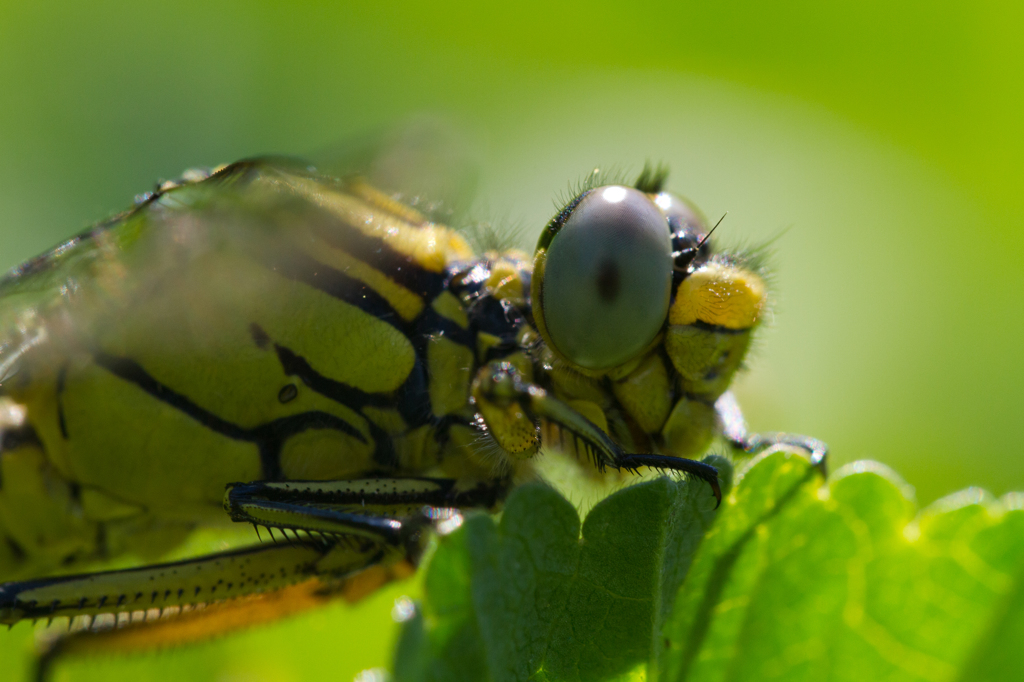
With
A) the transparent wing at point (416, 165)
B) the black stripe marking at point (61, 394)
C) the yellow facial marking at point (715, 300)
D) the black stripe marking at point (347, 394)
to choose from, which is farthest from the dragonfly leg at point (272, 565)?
the transparent wing at point (416, 165)

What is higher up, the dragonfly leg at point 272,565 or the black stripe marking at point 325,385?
the black stripe marking at point 325,385

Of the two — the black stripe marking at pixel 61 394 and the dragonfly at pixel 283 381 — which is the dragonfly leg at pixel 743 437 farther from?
the black stripe marking at pixel 61 394

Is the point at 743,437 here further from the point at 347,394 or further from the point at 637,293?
the point at 347,394

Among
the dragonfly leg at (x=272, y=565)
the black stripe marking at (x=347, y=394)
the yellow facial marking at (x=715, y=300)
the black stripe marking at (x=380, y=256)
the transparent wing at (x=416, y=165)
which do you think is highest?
the yellow facial marking at (x=715, y=300)

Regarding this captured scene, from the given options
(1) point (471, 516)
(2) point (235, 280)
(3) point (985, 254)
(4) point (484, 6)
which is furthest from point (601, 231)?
(4) point (484, 6)

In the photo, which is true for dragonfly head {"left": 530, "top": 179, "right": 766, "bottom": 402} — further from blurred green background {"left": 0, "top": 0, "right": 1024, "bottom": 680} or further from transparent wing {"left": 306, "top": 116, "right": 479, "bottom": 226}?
blurred green background {"left": 0, "top": 0, "right": 1024, "bottom": 680}

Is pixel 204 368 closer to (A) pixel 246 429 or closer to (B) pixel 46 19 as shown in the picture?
(A) pixel 246 429

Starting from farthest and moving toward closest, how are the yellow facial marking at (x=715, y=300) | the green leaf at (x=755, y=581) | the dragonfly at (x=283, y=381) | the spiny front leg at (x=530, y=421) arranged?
1. the dragonfly at (x=283, y=381)
2. the yellow facial marking at (x=715, y=300)
3. the spiny front leg at (x=530, y=421)
4. the green leaf at (x=755, y=581)

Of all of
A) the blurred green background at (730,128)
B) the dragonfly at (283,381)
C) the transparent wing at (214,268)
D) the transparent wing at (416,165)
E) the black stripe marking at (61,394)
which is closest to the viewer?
the dragonfly at (283,381)
